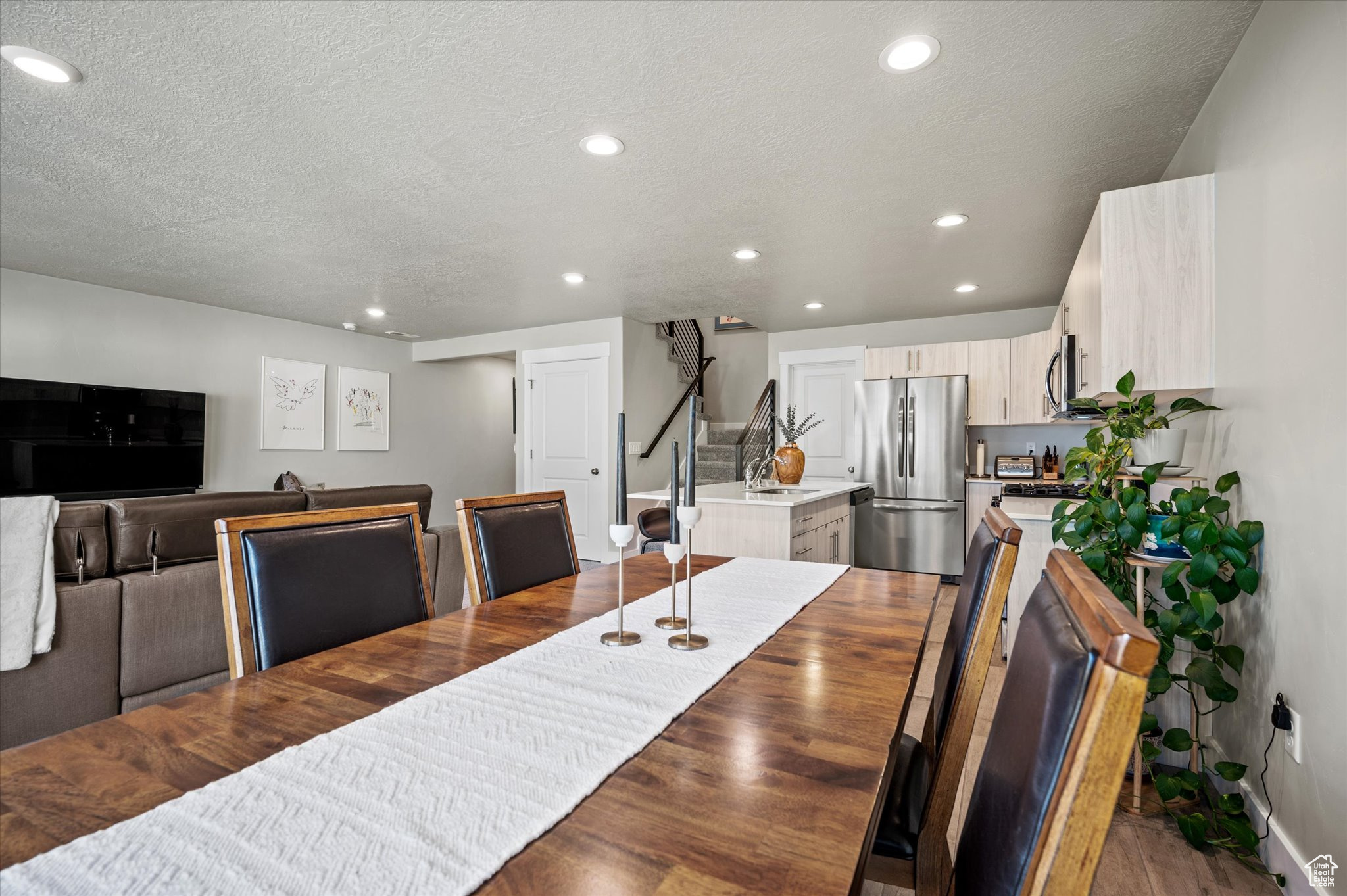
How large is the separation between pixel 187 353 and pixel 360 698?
601 cm

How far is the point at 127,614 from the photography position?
84.0 inches

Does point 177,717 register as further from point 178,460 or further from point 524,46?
point 178,460

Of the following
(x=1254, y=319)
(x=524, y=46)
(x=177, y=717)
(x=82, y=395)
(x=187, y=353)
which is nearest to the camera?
(x=177, y=717)

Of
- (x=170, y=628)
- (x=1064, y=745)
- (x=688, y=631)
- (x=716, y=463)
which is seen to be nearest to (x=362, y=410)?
(x=716, y=463)

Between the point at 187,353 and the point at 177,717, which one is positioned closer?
the point at 177,717

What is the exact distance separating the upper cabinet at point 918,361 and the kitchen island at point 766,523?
1.74 m

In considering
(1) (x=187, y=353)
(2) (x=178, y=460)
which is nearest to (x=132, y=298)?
(1) (x=187, y=353)

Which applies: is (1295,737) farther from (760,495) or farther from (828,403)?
(828,403)

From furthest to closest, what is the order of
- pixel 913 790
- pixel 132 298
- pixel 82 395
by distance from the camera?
pixel 132 298 → pixel 82 395 → pixel 913 790

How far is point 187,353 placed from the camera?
5477 millimetres

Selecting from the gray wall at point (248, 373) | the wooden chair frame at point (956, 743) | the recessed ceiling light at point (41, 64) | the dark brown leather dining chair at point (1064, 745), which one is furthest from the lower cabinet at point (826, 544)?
the gray wall at point (248, 373)

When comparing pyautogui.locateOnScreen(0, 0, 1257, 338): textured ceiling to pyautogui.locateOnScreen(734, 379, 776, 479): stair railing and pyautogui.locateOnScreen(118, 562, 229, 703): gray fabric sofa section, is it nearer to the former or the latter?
pyautogui.locateOnScreen(118, 562, 229, 703): gray fabric sofa section

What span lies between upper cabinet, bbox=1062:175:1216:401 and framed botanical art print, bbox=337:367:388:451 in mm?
6631

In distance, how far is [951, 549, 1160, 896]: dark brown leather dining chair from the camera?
42 centimetres
